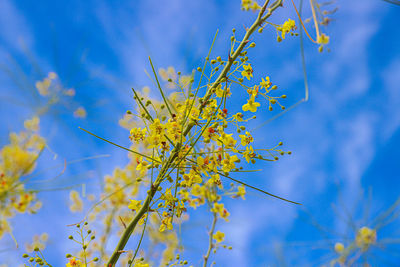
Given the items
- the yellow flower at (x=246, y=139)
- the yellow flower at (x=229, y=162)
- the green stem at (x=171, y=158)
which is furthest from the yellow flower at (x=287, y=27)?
the yellow flower at (x=229, y=162)

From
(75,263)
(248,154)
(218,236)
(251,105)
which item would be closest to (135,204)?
(75,263)

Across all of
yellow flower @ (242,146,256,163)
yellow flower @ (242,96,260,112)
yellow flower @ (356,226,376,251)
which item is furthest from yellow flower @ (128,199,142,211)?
yellow flower @ (356,226,376,251)

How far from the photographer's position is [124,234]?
126 cm

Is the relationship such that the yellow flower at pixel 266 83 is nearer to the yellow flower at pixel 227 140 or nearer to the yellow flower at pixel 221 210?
the yellow flower at pixel 227 140

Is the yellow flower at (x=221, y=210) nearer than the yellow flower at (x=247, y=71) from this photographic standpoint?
No

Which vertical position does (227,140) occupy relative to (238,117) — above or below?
below

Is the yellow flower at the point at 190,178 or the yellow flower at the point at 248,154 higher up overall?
the yellow flower at the point at 248,154

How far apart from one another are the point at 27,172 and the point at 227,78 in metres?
2.15

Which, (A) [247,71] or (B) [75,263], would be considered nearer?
(B) [75,263]

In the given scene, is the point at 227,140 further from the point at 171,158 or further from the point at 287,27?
the point at 287,27

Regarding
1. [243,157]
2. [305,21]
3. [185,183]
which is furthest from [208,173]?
[305,21]

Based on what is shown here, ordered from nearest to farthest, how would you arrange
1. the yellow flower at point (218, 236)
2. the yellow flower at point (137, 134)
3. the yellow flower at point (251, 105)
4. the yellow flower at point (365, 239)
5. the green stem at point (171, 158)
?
1. the green stem at point (171, 158)
2. the yellow flower at point (137, 134)
3. the yellow flower at point (251, 105)
4. the yellow flower at point (365, 239)
5. the yellow flower at point (218, 236)

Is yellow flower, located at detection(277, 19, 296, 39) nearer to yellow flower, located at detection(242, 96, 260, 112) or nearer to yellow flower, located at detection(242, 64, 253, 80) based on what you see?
yellow flower, located at detection(242, 64, 253, 80)

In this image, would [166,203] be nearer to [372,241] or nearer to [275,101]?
[275,101]
